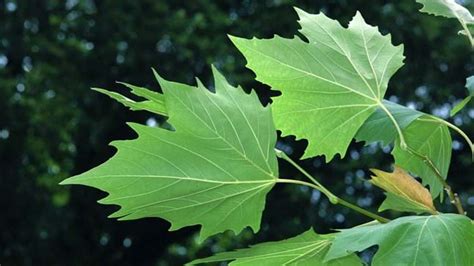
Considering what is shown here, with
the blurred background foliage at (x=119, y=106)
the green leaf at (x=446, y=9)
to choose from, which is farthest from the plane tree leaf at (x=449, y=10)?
the blurred background foliage at (x=119, y=106)

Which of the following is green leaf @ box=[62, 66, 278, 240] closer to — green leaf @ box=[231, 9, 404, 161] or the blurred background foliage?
green leaf @ box=[231, 9, 404, 161]

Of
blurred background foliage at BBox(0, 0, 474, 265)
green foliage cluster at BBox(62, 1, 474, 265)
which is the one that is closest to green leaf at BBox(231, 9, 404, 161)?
green foliage cluster at BBox(62, 1, 474, 265)

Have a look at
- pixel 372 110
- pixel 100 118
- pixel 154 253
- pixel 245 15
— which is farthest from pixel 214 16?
pixel 372 110

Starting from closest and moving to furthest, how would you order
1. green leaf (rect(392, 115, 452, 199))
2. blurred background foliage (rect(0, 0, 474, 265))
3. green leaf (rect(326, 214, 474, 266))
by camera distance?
green leaf (rect(326, 214, 474, 266)) → green leaf (rect(392, 115, 452, 199)) → blurred background foliage (rect(0, 0, 474, 265))

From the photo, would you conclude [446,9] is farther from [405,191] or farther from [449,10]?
[405,191]

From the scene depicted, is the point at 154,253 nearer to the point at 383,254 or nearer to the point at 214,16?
the point at 214,16
